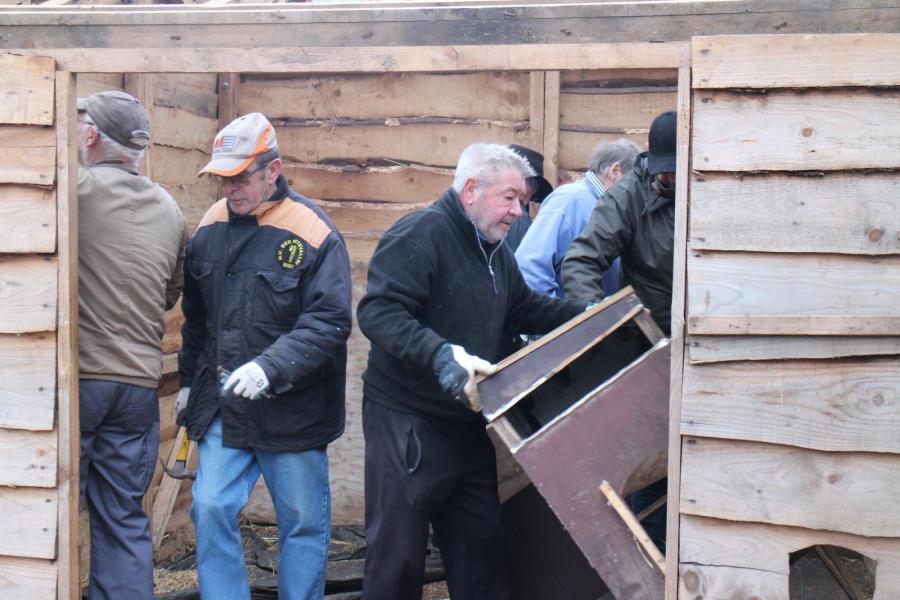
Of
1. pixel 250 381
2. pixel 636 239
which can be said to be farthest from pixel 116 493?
pixel 636 239

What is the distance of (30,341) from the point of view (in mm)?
3953

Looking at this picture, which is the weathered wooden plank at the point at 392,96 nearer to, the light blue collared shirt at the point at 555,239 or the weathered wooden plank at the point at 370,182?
the weathered wooden plank at the point at 370,182

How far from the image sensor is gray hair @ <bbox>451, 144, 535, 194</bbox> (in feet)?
13.3

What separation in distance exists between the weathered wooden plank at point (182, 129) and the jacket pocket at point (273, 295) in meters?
1.75

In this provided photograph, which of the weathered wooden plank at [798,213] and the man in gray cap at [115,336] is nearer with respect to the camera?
the weathered wooden plank at [798,213]

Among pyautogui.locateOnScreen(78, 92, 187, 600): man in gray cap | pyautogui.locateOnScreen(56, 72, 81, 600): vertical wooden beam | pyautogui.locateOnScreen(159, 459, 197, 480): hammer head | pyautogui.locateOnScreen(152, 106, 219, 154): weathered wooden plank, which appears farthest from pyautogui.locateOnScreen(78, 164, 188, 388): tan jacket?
pyautogui.locateOnScreen(152, 106, 219, 154): weathered wooden plank

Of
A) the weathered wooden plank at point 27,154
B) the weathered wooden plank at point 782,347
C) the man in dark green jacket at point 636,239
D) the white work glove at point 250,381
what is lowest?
the white work glove at point 250,381

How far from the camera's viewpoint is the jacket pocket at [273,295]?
4.14m

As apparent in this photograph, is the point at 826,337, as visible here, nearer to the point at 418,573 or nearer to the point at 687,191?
the point at 687,191

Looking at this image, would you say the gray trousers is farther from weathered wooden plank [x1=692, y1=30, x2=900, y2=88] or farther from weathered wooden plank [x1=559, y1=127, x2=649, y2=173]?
weathered wooden plank [x1=559, y1=127, x2=649, y2=173]

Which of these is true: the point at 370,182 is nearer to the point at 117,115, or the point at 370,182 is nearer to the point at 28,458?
the point at 117,115

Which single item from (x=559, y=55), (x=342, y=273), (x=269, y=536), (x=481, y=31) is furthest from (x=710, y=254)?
(x=269, y=536)

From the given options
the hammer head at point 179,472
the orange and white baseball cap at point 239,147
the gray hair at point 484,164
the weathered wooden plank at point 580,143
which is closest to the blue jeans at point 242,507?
the hammer head at point 179,472

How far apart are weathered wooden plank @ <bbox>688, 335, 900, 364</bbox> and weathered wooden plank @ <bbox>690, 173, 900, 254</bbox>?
0.27m
